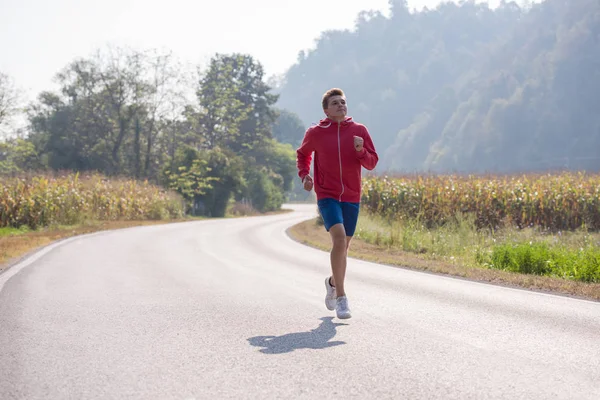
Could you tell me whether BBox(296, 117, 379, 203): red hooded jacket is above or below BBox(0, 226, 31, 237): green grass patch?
above

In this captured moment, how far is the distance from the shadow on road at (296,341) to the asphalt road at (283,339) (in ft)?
0.05

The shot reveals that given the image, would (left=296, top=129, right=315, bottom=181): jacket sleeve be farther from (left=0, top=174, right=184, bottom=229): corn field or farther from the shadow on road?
(left=0, top=174, right=184, bottom=229): corn field

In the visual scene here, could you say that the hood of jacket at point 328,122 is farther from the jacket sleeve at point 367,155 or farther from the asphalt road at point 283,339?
the asphalt road at point 283,339

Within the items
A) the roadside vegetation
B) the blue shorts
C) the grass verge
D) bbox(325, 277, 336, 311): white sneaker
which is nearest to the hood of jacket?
the blue shorts

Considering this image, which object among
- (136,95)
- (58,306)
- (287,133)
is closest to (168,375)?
(58,306)

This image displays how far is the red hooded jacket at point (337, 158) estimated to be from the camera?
691cm

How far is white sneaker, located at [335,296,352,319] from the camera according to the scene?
6875 mm

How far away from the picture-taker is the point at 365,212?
1030 inches

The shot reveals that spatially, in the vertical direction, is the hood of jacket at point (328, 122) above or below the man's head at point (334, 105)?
below

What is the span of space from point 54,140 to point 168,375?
5501cm

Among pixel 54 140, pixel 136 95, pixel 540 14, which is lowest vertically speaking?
pixel 54 140

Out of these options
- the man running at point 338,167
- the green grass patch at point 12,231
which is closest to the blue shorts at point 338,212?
the man running at point 338,167

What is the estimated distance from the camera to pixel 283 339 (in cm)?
595

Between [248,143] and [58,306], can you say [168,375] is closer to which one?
[58,306]
